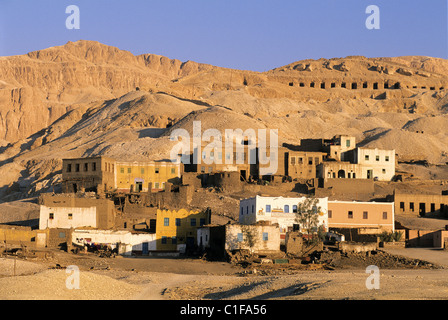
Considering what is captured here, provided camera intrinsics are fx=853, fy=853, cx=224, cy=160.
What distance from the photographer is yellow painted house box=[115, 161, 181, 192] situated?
65.5 m

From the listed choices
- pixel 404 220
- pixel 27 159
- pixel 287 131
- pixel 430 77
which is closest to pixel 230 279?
pixel 404 220

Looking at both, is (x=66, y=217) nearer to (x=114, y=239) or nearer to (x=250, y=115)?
(x=114, y=239)

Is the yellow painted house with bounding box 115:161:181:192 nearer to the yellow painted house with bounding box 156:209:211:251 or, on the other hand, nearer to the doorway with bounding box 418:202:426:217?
the yellow painted house with bounding box 156:209:211:251

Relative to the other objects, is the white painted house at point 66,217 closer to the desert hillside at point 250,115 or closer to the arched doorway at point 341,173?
the desert hillside at point 250,115

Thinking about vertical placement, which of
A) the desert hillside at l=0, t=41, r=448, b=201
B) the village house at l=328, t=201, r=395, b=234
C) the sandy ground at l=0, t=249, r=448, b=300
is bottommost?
the sandy ground at l=0, t=249, r=448, b=300

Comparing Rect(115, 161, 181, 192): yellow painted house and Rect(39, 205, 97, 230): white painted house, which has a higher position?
Rect(115, 161, 181, 192): yellow painted house

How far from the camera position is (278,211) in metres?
50.2

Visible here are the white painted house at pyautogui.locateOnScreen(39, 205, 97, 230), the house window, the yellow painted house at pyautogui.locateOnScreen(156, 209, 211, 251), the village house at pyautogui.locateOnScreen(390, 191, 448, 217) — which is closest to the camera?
the house window

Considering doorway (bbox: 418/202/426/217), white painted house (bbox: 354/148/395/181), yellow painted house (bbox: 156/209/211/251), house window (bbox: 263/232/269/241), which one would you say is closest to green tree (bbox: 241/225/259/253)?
house window (bbox: 263/232/269/241)

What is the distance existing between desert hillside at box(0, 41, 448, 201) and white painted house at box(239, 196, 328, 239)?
1070 inches

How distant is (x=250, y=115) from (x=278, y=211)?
69620 millimetres

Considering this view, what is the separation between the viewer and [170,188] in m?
60.8

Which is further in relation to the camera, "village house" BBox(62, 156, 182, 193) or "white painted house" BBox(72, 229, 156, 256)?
"village house" BBox(62, 156, 182, 193)
